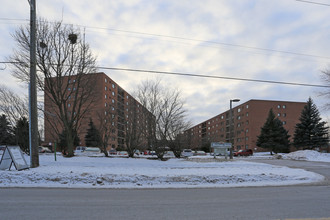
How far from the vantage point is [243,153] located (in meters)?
46.8

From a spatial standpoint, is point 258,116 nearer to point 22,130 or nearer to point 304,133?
point 304,133

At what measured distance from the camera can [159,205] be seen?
578 centimetres

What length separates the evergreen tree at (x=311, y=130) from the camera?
4434 cm

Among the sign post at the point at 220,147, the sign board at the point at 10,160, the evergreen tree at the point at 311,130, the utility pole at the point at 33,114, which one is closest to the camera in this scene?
the sign board at the point at 10,160

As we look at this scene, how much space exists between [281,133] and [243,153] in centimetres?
967

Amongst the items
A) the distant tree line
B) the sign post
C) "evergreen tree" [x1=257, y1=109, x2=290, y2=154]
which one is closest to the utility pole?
the sign post

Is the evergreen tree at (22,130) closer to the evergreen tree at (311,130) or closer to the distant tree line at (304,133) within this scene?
the distant tree line at (304,133)

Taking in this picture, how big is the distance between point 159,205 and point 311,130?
4786cm

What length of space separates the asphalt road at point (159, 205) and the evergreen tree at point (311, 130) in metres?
43.4

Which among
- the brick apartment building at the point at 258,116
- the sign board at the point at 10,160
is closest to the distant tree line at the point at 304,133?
Answer: the brick apartment building at the point at 258,116

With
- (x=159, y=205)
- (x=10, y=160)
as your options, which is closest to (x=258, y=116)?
(x=10, y=160)

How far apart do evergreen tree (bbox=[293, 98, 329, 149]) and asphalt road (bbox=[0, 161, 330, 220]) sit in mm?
43398

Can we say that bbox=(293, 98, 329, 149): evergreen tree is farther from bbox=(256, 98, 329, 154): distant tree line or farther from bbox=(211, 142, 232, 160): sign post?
bbox=(211, 142, 232, 160): sign post

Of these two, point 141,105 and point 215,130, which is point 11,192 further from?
point 215,130
